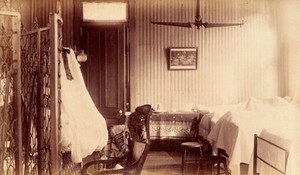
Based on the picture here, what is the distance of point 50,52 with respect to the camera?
10.2 ft

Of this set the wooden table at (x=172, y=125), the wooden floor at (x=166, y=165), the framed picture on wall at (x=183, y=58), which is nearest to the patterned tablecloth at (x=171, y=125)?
the wooden table at (x=172, y=125)

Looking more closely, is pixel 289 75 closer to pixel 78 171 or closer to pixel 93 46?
pixel 93 46

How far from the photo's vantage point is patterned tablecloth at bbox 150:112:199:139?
705 centimetres

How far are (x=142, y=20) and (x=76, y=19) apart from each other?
1.18m

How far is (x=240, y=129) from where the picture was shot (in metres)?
5.05

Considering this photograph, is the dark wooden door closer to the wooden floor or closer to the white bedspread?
the wooden floor

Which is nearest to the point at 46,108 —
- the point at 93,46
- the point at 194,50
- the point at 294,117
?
the point at 294,117

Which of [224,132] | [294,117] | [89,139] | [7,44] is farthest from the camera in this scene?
[224,132]

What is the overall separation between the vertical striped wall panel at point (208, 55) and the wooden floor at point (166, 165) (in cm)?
104

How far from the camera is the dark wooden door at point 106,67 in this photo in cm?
669

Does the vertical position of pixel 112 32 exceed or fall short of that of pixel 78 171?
it exceeds it

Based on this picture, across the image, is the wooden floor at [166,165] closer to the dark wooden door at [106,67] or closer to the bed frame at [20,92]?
the dark wooden door at [106,67]

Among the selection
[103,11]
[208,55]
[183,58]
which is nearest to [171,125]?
[183,58]

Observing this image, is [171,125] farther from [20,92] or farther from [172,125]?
[20,92]
